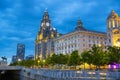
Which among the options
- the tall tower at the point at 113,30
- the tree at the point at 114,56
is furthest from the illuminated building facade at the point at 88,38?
the tree at the point at 114,56

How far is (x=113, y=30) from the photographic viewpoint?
14200 centimetres

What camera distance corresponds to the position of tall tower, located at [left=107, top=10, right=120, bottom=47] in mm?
137375

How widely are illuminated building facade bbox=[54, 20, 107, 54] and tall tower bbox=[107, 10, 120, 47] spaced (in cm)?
1632

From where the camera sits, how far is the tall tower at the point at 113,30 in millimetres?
137375

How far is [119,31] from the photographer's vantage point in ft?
445

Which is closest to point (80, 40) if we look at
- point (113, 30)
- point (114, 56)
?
point (113, 30)

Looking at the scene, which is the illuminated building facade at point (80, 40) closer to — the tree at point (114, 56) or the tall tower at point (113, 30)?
the tall tower at point (113, 30)

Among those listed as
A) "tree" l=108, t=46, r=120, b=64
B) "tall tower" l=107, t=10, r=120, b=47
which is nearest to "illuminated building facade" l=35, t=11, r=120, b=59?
"tall tower" l=107, t=10, r=120, b=47

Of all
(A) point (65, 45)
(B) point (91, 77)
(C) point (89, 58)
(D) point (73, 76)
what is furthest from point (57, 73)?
(A) point (65, 45)

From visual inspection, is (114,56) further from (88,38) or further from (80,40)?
(88,38)

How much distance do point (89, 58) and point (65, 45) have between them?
79.0m

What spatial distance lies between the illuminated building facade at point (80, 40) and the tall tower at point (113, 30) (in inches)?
643

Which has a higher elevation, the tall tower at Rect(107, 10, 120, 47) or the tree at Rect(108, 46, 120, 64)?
the tall tower at Rect(107, 10, 120, 47)

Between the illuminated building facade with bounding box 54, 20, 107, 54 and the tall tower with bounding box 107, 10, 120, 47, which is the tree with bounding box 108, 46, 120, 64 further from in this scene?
the illuminated building facade with bounding box 54, 20, 107, 54
